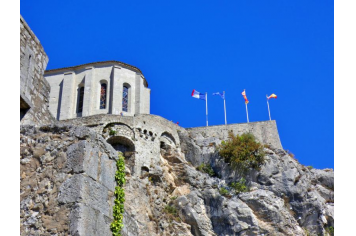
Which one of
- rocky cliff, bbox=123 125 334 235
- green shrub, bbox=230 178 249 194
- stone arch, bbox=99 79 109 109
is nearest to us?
rocky cliff, bbox=123 125 334 235

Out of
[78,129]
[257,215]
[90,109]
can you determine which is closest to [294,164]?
[257,215]

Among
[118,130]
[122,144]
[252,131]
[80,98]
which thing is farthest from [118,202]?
[80,98]

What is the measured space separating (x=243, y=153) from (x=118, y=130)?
7701mm

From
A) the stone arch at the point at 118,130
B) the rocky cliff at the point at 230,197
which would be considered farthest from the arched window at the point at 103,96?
the rocky cliff at the point at 230,197

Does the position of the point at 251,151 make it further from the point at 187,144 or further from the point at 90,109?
the point at 90,109

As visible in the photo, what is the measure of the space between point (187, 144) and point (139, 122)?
3749 mm

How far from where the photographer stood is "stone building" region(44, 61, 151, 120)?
3359cm

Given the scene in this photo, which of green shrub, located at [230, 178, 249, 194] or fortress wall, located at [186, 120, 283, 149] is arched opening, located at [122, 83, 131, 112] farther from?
green shrub, located at [230, 178, 249, 194]

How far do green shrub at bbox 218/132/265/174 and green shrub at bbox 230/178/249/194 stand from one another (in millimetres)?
831

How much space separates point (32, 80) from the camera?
8.13 metres

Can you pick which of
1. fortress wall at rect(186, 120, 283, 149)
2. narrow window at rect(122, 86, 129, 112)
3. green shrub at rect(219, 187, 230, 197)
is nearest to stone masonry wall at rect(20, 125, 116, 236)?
green shrub at rect(219, 187, 230, 197)

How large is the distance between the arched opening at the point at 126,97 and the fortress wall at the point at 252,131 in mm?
5013

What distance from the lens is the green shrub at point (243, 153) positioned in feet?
90.6

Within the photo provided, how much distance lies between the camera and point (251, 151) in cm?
2827
